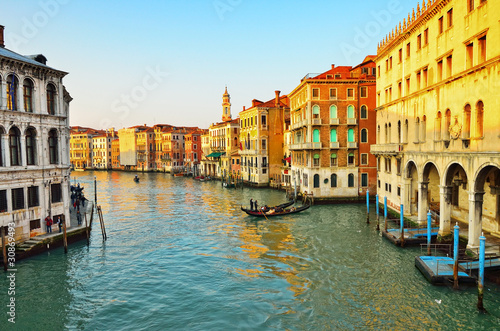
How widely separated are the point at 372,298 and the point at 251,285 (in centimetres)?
453

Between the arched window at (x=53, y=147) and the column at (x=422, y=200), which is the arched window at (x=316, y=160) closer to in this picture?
the column at (x=422, y=200)

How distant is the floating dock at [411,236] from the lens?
19.1 m

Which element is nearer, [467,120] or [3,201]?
[467,120]

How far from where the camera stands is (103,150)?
11250cm

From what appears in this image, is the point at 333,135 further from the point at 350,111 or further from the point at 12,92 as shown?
the point at 12,92

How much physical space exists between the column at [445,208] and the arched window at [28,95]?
2060 cm

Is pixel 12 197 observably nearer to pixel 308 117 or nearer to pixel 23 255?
pixel 23 255

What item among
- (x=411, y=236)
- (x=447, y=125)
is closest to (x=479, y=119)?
(x=447, y=125)

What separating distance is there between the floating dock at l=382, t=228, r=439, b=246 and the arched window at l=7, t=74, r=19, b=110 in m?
19.9

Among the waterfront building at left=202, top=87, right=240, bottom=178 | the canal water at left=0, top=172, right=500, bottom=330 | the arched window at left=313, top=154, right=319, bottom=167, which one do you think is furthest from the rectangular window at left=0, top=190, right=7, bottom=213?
the waterfront building at left=202, top=87, right=240, bottom=178

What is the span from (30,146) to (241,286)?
1294cm

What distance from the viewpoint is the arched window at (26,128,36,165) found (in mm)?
19125

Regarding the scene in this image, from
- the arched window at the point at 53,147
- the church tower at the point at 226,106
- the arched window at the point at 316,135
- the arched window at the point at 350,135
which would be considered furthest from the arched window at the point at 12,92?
the church tower at the point at 226,106

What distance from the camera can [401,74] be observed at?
951 inches
